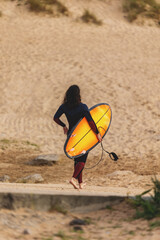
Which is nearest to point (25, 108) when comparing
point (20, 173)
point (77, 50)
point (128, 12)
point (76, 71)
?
point (76, 71)

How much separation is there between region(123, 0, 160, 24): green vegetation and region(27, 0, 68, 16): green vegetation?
11.6ft

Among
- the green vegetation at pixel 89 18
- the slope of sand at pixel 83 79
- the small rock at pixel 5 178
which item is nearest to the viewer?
the small rock at pixel 5 178

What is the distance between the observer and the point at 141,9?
24.2 metres

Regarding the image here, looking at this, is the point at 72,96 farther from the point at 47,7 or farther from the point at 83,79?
the point at 47,7

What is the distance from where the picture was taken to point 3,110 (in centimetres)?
1538

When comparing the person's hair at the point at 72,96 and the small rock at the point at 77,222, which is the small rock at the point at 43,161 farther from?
the small rock at the point at 77,222

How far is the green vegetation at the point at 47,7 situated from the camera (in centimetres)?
2270

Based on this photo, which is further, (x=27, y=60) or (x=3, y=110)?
(x=27, y=60)

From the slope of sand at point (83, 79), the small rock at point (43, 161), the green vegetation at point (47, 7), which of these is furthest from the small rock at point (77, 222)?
the green vegetation at point (47, 7)

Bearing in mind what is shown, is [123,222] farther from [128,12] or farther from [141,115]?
[128,12]

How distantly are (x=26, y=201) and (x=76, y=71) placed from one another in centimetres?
1324

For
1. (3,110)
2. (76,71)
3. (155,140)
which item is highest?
(155,140)

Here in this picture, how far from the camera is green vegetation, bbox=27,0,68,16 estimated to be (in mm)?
22703

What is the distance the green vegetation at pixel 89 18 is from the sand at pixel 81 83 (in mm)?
374
